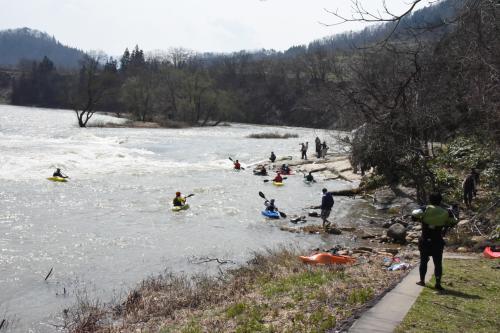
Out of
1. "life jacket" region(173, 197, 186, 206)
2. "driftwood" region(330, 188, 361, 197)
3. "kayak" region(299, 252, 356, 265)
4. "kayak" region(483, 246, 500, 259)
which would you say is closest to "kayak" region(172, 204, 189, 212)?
"life jacket" region(173, 197, 186, 206)

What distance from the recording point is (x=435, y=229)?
827cm

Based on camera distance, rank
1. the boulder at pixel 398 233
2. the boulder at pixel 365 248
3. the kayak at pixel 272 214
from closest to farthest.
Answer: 1. the boulder at pixel 365 248
2. the boulder at pixel 398 233
3. the kayak at pixel 272 214

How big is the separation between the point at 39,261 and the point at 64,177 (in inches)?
525

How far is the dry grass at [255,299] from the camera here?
719 cm

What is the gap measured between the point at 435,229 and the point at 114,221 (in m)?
13.0

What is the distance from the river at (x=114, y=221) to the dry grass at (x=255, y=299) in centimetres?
130

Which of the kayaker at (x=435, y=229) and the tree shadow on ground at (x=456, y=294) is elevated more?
the kayaker at (x=435, y=229)

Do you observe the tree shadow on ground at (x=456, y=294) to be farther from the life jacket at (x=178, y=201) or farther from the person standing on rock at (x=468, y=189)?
the life jacket at (x=178, y=201)

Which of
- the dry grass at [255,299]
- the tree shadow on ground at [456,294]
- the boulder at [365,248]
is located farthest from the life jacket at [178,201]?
the tree shadow on ground at [456,294]

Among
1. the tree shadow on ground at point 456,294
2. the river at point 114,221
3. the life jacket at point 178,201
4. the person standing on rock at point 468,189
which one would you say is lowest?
the river at point 114,221

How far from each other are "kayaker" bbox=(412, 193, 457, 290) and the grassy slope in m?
0.50

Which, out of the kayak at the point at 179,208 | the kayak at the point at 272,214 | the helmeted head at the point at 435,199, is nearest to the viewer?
A: the helmeted head at the point at 435,199

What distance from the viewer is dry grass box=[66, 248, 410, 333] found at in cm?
719

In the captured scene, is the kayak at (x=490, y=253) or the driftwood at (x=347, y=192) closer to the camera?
the kayak at (x=490, y=253)
